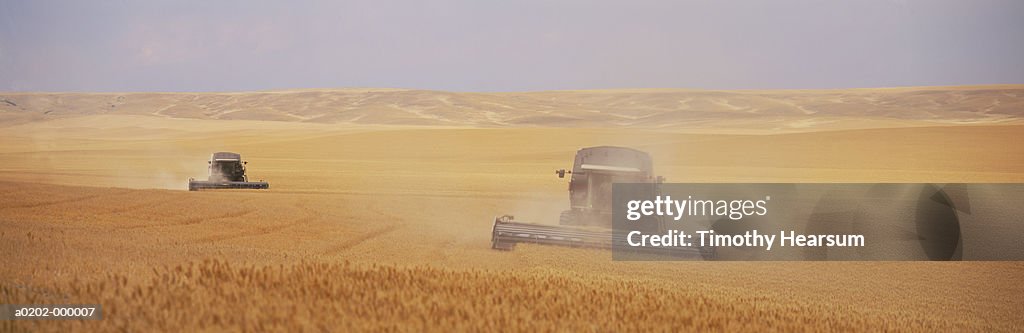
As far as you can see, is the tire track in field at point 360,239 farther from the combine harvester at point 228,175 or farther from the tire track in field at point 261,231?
the combine harvester at point 228,175

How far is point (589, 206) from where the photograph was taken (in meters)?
17.7

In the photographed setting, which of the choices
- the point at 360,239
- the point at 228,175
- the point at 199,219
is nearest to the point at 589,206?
the point at 360,239

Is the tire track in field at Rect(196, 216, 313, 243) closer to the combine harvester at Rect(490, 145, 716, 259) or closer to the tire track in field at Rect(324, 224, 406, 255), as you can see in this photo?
the tire track in field at Rect(324, 224, 406, 255)

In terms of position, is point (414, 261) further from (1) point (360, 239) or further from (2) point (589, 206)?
(2) point (589, 206)

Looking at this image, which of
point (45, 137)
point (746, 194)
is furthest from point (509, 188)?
point (45, 137)

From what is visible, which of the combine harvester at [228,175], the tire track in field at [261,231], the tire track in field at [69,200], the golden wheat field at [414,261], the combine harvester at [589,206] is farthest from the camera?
the combine harvester at [228,175]

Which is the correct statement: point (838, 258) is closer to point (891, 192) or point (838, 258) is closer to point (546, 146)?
point (891, 192)

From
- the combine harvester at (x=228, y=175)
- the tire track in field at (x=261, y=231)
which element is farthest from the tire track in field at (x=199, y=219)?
the combine harvester at (x=228, y=175)

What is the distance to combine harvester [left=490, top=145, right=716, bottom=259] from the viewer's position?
44.9 ft

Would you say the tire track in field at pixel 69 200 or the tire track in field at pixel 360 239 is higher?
the tire track in field at pixel 69 200

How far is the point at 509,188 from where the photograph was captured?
2900 cm

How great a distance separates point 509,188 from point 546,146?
3489 cm

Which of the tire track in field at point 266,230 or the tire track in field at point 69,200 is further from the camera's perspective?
the tire track in field at point 69,200

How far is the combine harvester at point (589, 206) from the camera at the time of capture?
1367 cm
